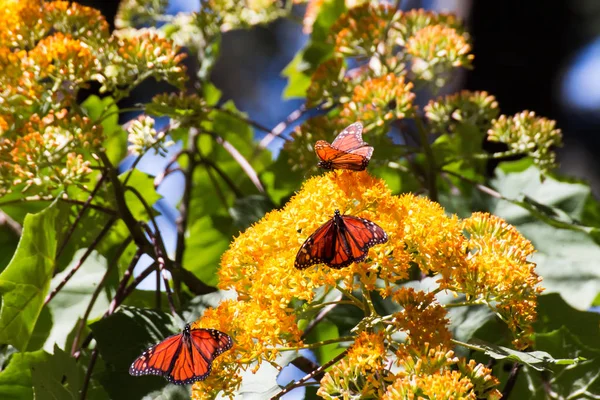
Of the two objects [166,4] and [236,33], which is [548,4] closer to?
[166,4]

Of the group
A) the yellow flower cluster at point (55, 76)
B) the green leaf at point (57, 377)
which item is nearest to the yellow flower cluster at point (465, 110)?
the yellow flower cluster at point (55, 76)

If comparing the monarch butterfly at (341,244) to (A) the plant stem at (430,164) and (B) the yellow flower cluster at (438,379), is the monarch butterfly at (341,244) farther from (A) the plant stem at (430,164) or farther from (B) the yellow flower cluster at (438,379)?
(A) the plant stem at (430,164)

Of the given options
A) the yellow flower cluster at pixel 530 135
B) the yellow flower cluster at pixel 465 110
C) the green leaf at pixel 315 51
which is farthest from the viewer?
the green leaf at pixel 315 51

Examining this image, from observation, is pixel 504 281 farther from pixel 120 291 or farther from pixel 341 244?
pixel 120 291

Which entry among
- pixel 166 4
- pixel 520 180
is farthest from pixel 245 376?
pixel 166 4

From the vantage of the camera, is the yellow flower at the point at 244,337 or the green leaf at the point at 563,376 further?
the green leaf at the point at 563,376

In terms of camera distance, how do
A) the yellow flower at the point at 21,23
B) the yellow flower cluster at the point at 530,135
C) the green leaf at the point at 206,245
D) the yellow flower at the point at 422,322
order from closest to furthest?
the yellow flower at the point at 422,322, the yellow flower at the point at 21,23, the yellow flower cluster at the point at 530,135, the green leaf at the point at 206,245

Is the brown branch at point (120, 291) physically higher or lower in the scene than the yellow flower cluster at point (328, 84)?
lower
